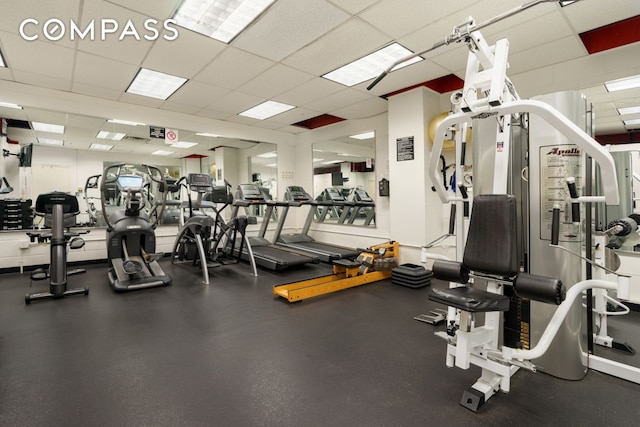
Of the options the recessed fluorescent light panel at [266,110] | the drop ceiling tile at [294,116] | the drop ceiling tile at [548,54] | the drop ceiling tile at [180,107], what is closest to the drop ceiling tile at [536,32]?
the drop ceiling tile at [548,54]

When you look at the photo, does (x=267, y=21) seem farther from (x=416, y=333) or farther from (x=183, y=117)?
(x=183, y=117)

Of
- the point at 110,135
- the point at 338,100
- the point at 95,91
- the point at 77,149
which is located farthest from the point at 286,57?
the point at 77,149

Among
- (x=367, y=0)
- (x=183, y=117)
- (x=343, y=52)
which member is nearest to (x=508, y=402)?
(x=367, y=0)

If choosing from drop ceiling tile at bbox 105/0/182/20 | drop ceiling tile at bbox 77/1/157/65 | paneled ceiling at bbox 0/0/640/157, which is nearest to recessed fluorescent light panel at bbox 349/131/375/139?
paneled ceiling at bbox 0/0/640/157

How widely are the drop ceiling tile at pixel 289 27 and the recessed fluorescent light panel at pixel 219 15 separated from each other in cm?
8

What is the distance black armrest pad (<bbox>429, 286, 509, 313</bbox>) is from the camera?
5.44ft

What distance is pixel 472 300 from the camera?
1.71 metres

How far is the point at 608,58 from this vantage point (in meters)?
3.71

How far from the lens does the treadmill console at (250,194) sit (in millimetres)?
5664

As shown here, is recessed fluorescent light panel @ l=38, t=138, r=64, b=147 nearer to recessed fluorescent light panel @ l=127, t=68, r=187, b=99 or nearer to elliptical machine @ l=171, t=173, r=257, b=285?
recessed fluorescent light panel @ l=127, t=68, r=187, b=99

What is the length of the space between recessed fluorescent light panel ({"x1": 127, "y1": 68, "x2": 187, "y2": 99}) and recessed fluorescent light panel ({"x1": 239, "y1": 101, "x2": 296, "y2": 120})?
1.49m

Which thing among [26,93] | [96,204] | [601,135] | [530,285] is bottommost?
[530,285]

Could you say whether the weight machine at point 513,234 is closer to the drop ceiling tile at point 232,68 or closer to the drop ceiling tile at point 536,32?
the drop ceiling tile at point 536,32

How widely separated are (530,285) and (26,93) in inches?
265
